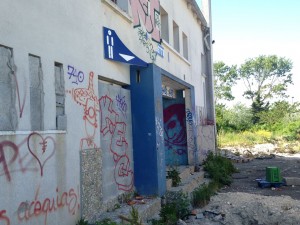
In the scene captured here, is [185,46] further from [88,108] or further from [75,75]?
[75,75]

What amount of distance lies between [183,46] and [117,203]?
9235 mm

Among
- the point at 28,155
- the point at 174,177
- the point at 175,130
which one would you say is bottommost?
the point at 174,177

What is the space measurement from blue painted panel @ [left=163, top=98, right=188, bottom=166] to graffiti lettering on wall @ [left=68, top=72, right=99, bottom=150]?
777cm

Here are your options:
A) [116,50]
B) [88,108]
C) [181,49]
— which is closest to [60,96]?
[88,108]

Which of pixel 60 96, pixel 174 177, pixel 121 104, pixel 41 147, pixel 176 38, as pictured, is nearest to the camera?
pixel 41 147

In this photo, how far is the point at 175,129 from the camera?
14617mm

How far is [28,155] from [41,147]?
1.04ft

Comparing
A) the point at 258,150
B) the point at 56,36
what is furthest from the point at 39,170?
the point at 258,150

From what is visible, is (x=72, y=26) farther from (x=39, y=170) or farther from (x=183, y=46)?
(x=183, y=46)

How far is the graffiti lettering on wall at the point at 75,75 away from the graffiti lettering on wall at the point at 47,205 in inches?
66.2

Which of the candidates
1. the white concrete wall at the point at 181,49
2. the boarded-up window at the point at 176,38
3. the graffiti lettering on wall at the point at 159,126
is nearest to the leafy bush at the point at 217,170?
the white concrete wall at the point at 181,49

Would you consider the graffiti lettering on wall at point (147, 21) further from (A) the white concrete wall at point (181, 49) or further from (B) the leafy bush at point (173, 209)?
(B) the leafy bush at point (173, 209)

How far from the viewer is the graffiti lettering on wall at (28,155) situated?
4410 mm

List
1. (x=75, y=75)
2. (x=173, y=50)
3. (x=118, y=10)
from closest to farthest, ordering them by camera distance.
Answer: (x=75, y=75) → (x=118, y=10) → (x=173, y=50)
